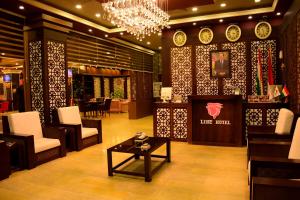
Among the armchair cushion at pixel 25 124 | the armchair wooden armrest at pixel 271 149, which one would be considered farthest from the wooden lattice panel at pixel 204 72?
the armchair cushion at pixel 25 124

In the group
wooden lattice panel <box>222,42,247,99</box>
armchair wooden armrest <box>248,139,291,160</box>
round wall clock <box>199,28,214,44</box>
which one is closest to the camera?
armchair wooden armrest <box>248,139,291,160</box>

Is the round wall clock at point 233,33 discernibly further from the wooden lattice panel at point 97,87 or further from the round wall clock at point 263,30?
the wooden lattice panel at point 97,87

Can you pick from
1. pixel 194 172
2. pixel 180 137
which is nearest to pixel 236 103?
pixel 180 137

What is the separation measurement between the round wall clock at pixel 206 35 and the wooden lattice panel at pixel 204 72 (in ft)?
0.56

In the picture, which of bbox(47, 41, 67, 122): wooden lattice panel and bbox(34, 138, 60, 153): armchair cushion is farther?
bbox(47, 41, 67, 122): wooden lattice panel

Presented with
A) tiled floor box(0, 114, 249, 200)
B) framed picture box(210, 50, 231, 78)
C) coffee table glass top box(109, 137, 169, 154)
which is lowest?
tiled floor box(0, 114, 249, 200)

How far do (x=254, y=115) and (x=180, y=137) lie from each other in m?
1.84

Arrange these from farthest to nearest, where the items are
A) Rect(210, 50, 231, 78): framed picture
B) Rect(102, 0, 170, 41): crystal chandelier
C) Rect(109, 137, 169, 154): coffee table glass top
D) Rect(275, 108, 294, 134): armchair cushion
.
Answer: Rect(210, 50, 231, 78): framed picture
Rect(102, 0, 170, 41): crystal chandelier
Rect(109, 137, 169, 154): coffee table glass top
Rect(275, 108, 294, 134): armchair cushion

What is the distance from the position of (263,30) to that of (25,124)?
20.6 feet

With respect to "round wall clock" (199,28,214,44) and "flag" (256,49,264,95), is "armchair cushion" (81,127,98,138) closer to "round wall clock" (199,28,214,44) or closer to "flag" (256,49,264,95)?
"round wall clock" (199,28,214,44)

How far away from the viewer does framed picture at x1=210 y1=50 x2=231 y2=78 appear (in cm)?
698

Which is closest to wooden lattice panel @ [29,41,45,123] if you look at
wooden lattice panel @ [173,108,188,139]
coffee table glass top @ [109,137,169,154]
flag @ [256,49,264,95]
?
coffee table glass top @ [109,137,169,154]

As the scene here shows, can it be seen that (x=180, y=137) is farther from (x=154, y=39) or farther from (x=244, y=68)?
(x=154, y=39)

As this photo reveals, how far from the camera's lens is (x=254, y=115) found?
5.75 metres
